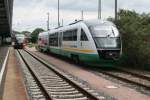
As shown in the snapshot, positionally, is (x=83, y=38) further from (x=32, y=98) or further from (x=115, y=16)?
(x=32, y=98)

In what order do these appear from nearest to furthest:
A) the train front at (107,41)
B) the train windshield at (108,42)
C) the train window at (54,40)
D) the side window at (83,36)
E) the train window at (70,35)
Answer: the train front at (107,41)
the train windshield at (108,42)
the side window at (83,36)
the train window at (70,35)
the train window at (54,40)

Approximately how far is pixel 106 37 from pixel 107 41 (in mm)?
258

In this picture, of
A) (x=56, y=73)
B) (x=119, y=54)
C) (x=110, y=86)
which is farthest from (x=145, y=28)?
(x=110, y=86)

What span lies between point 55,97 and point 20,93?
121 centimetres

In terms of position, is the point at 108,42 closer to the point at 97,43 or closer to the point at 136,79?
the point at 97,43

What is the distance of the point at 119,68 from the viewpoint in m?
23.8

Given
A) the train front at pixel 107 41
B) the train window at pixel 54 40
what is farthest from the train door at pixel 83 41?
the train window at pixel 54 40

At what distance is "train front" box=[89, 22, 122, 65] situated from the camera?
22469mm

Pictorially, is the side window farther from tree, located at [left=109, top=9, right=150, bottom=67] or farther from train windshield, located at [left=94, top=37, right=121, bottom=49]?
tree, located at [left=109, top=9, right=150, bottom=67]

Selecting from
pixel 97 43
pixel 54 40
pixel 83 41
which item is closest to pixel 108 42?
pixel 97 43

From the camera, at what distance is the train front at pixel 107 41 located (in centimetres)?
2247

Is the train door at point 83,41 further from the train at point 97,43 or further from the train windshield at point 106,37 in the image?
the train windshield at point 106,37

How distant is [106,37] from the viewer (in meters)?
23.0

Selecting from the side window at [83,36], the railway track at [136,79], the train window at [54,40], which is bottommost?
the railway track at [136,79]
